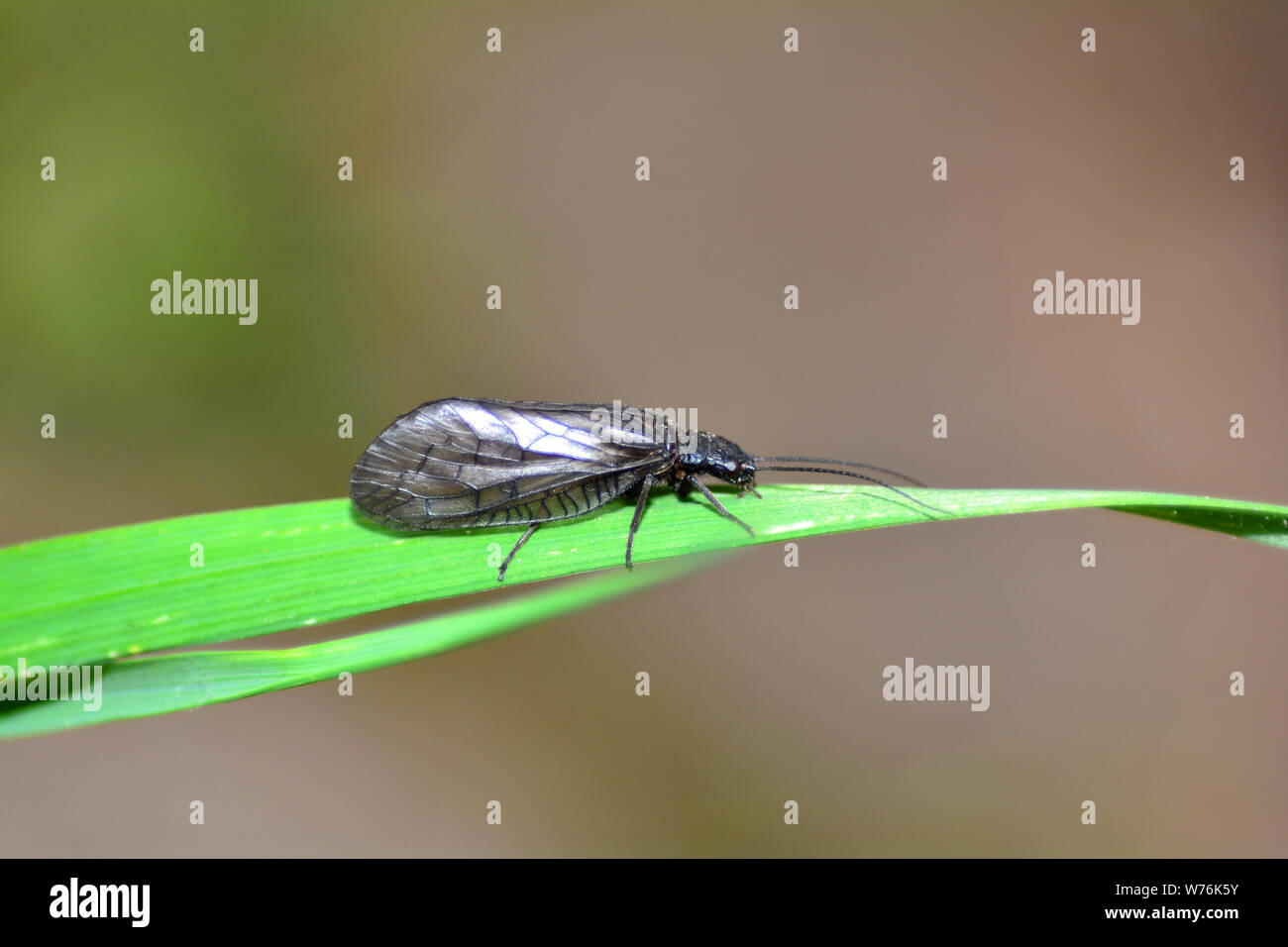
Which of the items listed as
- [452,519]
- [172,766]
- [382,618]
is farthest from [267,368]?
[452,519]

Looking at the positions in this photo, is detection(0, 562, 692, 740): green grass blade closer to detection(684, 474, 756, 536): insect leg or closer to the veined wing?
the veined wing

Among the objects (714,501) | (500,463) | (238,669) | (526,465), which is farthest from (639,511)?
(238,669)

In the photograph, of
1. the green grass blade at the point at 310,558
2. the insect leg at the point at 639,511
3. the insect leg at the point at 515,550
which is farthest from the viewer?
the insect leg at the point at 639,511

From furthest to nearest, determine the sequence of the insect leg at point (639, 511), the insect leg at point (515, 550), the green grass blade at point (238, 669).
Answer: the insect leg at point (639, 511) < the insect leg at point (515, 550) < the green grass blade at point (238, 669)

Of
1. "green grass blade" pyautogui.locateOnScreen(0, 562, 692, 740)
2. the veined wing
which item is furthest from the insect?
"green grass blade" pyautogui.locateOnScreen(0, 562, 692, 740)

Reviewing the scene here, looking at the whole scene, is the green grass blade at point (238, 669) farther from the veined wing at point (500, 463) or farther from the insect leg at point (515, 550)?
the veined wing at point (500, 463)

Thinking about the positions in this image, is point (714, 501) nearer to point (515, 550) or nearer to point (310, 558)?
point (515, 550)

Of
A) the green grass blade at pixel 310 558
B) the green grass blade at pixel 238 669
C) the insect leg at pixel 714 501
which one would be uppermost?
the insect leg at pixel 714 501

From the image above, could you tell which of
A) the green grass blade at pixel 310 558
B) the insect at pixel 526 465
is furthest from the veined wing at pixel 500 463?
the green grass blade at pixel 310 558
